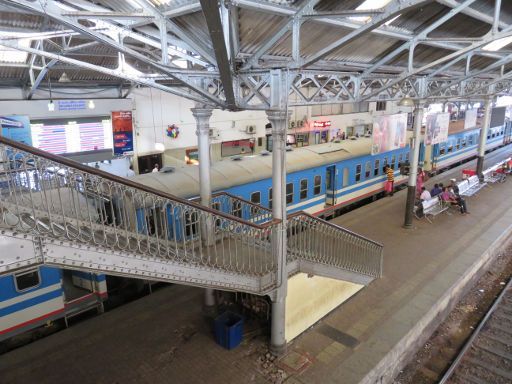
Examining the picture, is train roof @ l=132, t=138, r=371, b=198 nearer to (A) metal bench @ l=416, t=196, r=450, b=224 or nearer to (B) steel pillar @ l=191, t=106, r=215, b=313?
(B) steel pillar @ l=191, t=106, r=215, b=313

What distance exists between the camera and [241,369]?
7.74m

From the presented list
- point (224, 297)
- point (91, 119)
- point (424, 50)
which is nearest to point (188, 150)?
point (91, 119)

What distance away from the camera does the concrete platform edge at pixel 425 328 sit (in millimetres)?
8023

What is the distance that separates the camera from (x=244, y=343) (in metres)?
8.55

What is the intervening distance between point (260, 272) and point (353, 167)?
10.5 m

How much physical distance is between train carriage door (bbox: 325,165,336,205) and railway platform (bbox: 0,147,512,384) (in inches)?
161

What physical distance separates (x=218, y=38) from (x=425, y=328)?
27.5 ft

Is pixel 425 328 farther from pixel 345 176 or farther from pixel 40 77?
pixel 40 77

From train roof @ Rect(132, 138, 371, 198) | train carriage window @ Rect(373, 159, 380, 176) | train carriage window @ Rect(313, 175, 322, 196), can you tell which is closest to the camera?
train roof @ Rect(132, 138, 371, 198)

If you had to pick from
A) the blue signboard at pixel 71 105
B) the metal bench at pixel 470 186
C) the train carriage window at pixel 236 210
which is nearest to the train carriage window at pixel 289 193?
the train carriage window at pixel 236 210

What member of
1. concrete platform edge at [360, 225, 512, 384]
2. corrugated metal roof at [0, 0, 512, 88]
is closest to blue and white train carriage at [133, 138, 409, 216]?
corrugated metal roof at [0, 0, 512, 88]

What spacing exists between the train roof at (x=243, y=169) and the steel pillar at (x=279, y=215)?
11.8 ft

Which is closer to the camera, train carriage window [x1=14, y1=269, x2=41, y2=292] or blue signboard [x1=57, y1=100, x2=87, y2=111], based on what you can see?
train carriage window [x1=14, y1=269, x2=41, y2=292]

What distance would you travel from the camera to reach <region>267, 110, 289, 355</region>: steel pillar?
6988 millimetres
